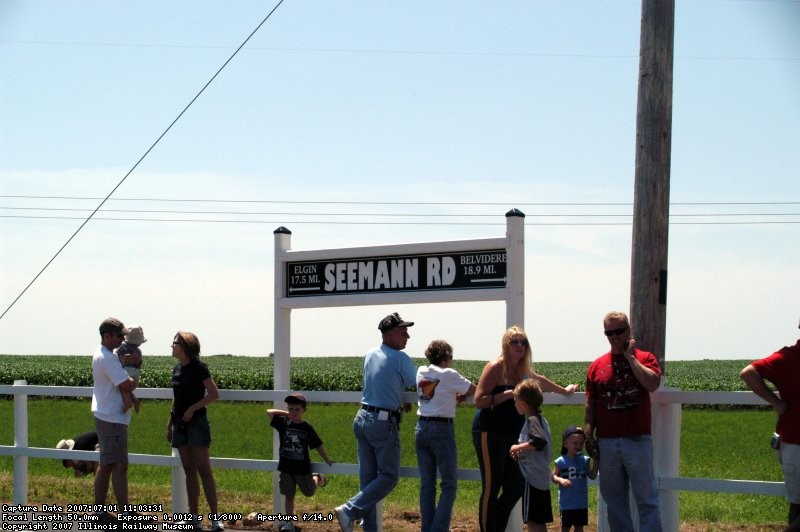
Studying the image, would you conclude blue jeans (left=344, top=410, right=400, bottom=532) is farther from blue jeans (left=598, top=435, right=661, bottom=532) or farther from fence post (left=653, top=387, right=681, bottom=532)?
fence post (left=653, top=387, right=681, bottom=532)

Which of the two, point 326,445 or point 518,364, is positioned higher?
point 518,364

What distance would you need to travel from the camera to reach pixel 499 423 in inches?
321

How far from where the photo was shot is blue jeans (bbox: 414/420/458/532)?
8547 millimetres

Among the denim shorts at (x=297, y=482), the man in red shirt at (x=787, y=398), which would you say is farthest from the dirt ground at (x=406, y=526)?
the man in red shirt at (x=787, y=398)

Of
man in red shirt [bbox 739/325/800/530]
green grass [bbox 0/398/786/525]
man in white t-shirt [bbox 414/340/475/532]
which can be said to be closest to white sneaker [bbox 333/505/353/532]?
man in white t-shirt [bbox 414/340/475/532]

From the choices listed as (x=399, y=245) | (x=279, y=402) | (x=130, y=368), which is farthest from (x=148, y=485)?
(x=399, y=245)

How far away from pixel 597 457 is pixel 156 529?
13.4ft

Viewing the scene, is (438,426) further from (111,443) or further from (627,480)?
(111,443)

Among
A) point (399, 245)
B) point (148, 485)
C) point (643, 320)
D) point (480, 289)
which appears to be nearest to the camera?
point (643, 320)

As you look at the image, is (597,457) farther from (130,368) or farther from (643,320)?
(130,368)

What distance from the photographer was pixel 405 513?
1113 cm

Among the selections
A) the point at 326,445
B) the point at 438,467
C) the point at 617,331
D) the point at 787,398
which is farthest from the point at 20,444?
the point at 326,445

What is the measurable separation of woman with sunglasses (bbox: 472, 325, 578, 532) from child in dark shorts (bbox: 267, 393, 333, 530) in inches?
71.9

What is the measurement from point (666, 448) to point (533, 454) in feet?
3.56
